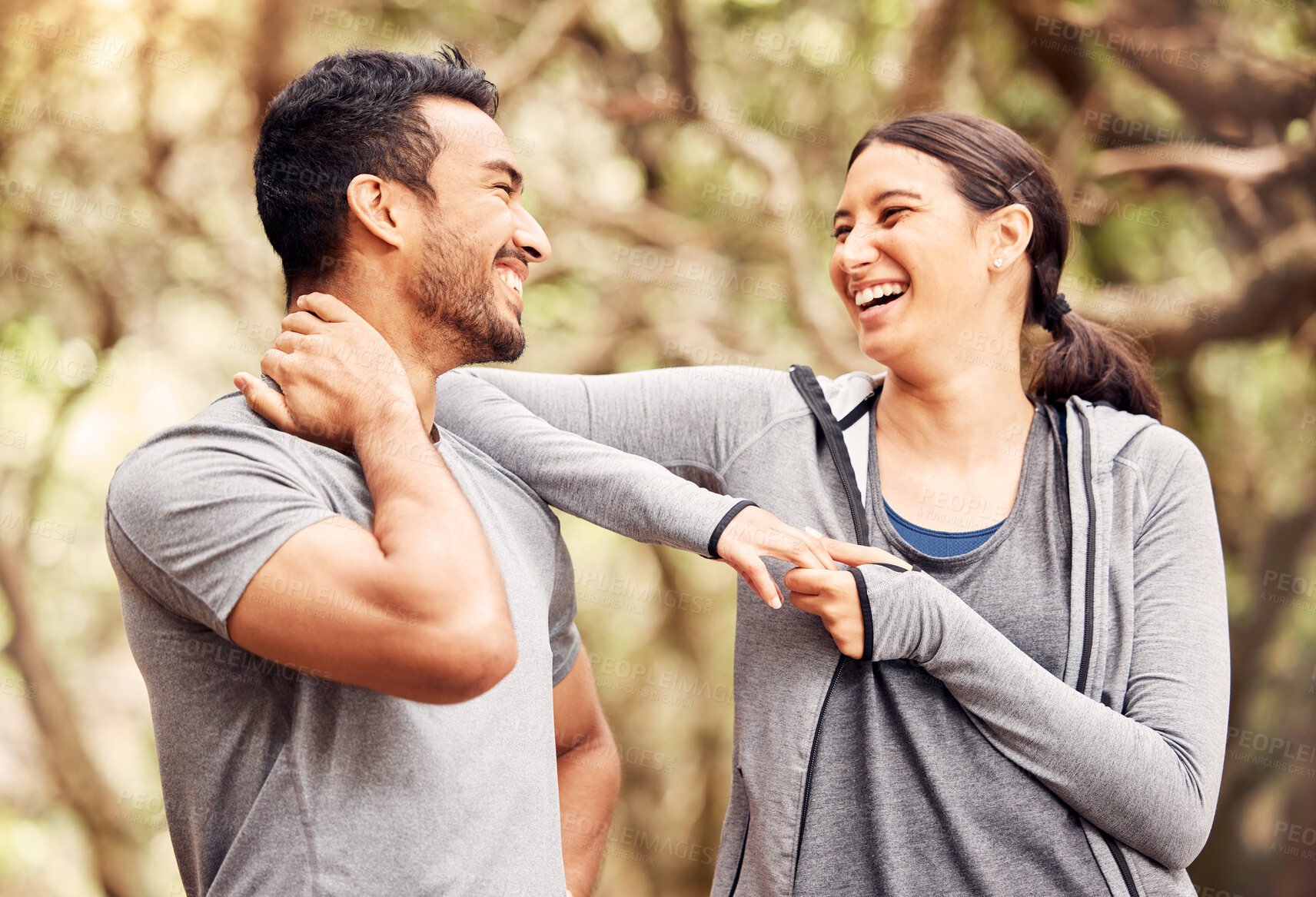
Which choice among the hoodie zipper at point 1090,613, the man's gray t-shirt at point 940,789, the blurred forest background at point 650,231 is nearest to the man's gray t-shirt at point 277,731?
the man's gray t-shirt at point 940,789

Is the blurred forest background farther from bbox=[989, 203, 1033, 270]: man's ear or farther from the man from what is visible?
the man

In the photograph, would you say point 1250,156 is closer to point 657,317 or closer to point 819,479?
point 657,317

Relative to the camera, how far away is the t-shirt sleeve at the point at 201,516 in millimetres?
869

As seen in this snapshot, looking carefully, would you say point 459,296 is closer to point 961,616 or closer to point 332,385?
point 332,385

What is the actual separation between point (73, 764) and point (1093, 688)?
132 inches

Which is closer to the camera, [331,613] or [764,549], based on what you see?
[331,613]

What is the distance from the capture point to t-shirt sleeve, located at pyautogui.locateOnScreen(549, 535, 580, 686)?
4.27 ft

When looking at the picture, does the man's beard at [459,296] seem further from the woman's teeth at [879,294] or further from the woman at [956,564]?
the woman's teeth at [879,294]

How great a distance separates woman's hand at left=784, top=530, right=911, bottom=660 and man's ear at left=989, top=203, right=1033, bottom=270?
1.76 feet

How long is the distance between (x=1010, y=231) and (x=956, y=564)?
20.1 inches

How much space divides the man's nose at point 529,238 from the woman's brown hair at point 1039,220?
0.52m

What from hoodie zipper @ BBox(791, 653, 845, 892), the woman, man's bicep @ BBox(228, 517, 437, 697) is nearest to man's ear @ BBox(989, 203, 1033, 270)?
the woman

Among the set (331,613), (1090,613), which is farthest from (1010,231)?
(331,613)

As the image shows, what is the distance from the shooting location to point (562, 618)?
1321 millimetres
